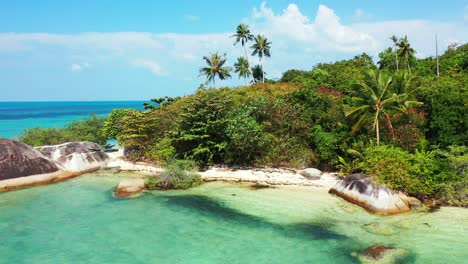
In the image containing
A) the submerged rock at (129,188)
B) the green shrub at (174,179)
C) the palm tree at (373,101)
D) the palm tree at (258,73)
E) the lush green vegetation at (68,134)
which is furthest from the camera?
the palm tree at (258,73)

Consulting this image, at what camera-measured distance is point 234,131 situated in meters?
24.1

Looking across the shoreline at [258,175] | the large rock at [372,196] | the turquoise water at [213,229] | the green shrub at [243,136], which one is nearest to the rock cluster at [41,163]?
the turquoise water at [213,229]

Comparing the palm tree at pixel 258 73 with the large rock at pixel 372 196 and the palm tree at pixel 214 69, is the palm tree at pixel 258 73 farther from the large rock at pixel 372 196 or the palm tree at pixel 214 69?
the large rock at pixel 372 196

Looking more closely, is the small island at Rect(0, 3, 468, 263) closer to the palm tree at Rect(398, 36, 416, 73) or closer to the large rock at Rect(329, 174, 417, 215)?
the large rock at Rect(329, 174, 417, 215)

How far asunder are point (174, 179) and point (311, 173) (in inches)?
360

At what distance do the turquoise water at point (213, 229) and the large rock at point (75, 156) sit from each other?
4747 millimetres

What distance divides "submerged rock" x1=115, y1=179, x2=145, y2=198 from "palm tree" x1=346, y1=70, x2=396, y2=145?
14185 millimetres

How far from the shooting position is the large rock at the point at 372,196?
16.8 m

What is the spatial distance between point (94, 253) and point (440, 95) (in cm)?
2184

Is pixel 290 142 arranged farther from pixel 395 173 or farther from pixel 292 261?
pixel 292 261

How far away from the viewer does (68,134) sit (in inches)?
1262

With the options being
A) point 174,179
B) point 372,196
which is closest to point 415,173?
point 372,196

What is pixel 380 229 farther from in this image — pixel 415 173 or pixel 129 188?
pixel 129 188

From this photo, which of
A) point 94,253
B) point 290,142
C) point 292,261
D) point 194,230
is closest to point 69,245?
point 94,253
